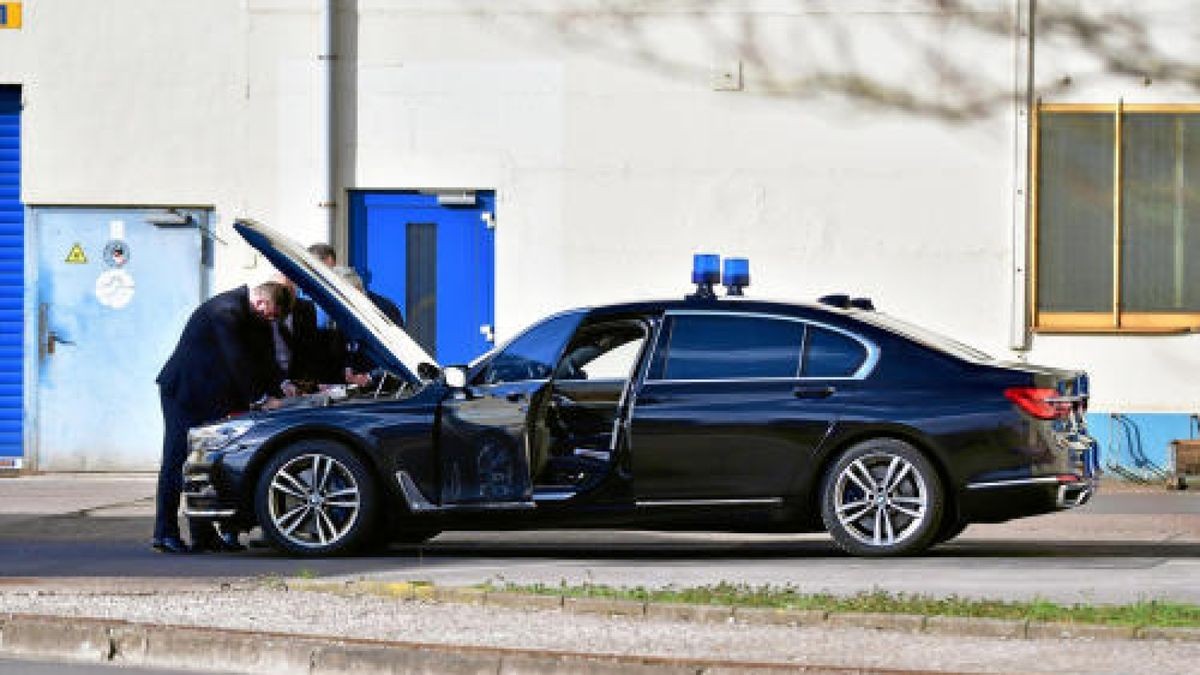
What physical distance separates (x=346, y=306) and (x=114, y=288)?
26.7 ft

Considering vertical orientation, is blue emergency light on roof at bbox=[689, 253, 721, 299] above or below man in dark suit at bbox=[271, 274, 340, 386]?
above

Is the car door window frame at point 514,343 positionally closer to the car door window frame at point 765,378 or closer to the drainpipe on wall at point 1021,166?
the car door window frame at point 765,378

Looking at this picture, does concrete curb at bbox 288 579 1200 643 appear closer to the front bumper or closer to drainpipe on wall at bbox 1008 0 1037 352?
the front bumper

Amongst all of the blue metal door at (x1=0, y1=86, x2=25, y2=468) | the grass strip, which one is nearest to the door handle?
the blue metal door at (x1=0, y1=86, x2=25, y2=468)

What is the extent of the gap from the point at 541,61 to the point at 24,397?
5068 millimetres

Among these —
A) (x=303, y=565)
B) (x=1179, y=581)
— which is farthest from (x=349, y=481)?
(x=1179, y=581)

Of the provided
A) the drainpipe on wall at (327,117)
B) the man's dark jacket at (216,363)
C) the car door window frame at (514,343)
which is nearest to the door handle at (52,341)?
the drainpipe on wall at (327,117)

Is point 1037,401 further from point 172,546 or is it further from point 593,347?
point 172,546

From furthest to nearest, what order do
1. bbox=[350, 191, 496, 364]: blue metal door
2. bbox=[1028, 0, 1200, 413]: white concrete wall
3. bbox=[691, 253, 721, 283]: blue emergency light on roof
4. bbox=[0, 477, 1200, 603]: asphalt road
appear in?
bbox=[350, 191, 496, 364]: blue metal door, bbox=[1028, 0, 1200, 413]: white concrete wall, bbox=[691, 253, 721, 283]: blue emergency light on roof, bbox=[0, 477, 1200, 603]: asphalt road

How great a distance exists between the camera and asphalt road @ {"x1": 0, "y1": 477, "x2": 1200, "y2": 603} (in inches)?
528

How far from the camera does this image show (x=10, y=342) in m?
23.6

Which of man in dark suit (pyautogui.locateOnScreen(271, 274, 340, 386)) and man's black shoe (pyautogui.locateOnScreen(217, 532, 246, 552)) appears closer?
man's black shoe (pyautogui.locateOnScreen(217, 532, 246, 552))

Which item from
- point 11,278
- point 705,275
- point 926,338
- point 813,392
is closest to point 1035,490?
point 926,338

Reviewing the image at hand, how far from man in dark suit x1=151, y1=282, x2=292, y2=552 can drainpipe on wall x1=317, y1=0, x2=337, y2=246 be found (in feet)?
22.7
